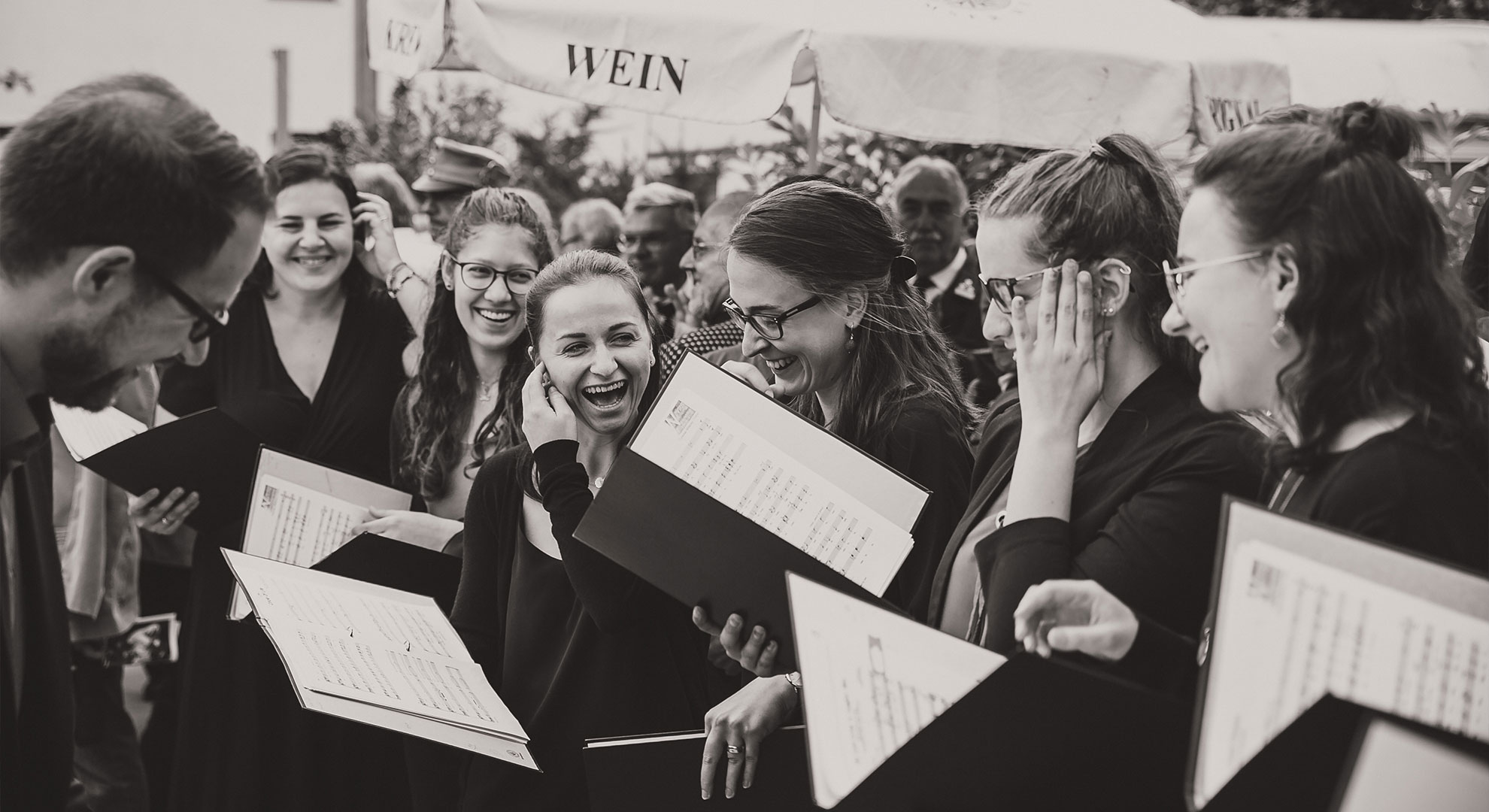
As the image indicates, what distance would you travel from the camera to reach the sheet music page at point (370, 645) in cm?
247

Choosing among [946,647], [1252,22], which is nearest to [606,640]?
[946,647]

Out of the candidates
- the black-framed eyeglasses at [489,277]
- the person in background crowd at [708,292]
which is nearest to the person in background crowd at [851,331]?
the black-framed eyeglasses at [489,277]

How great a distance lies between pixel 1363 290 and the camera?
1.69m

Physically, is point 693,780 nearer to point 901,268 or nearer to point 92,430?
point 901,268

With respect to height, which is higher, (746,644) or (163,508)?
(746,644)

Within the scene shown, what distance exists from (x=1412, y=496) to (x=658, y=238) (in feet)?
15.9

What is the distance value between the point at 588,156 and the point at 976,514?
9961mm

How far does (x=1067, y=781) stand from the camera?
1681 mm

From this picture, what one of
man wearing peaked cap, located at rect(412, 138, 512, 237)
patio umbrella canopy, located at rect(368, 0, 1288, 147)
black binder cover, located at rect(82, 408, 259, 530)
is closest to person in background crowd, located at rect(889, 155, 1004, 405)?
patio umbrella canopy, located at rect(368, 0, 1288, 147)

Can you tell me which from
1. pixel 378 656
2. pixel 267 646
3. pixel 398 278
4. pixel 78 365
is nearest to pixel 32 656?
pixel 78 365

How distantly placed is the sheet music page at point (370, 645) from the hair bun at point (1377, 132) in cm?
167

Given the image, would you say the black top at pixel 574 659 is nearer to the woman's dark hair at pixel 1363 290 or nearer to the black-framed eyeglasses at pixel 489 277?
the black-framed eyeglasses at pixel 489 277

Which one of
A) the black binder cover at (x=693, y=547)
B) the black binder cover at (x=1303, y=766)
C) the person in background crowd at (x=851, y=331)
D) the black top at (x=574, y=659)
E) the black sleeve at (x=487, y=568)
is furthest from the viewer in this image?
the black sleeve at (x=487, y=568)

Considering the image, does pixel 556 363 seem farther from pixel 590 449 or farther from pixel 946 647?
pixel 946 647
